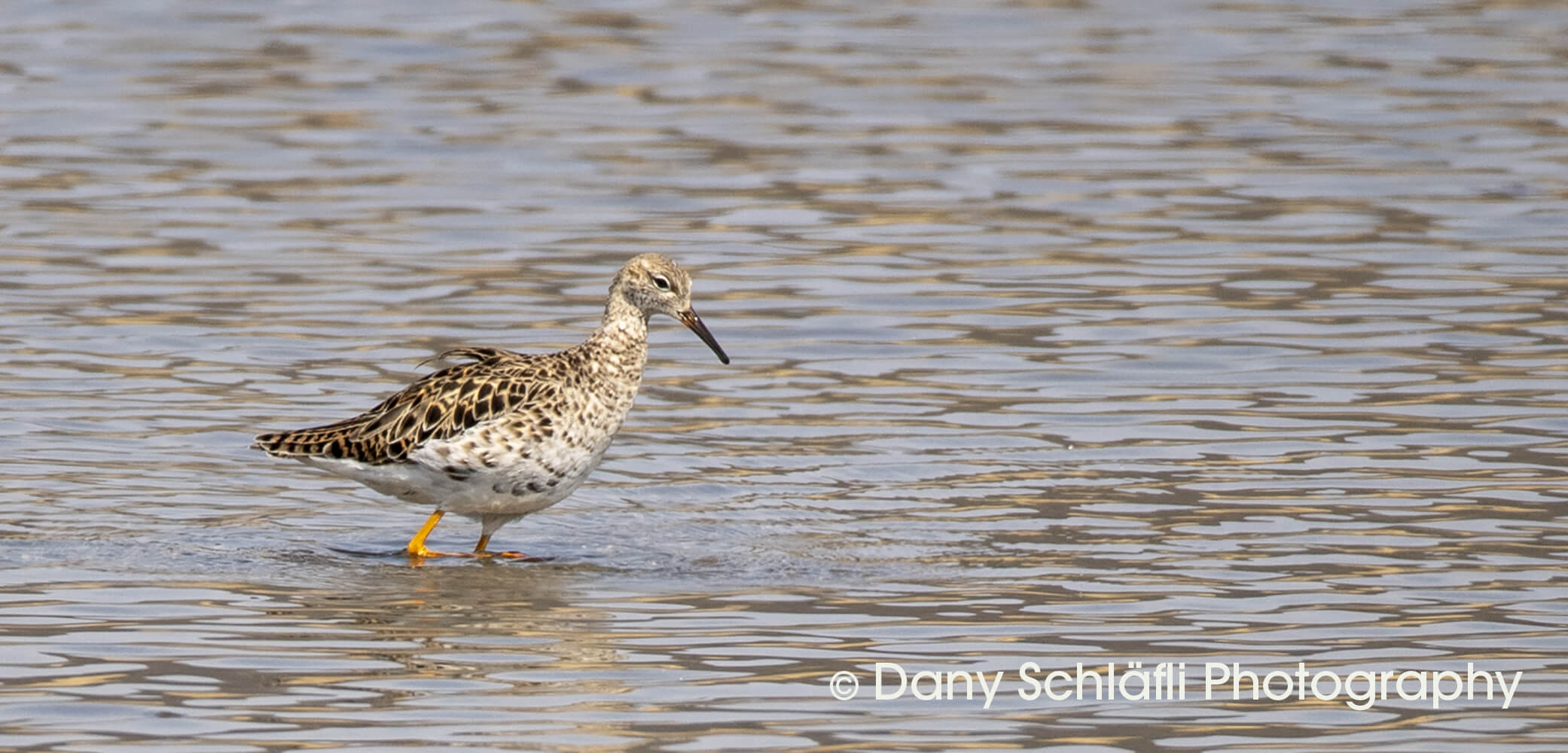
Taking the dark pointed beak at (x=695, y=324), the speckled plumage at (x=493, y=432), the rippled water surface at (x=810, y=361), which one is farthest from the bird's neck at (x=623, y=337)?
the rippled water surface at (x=810, y=361)

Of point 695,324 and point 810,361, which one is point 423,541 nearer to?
point 695,324

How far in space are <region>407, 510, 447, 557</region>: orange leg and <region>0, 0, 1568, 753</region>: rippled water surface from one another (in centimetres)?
7

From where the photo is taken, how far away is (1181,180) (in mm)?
20938

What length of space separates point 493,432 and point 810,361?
4532 mm

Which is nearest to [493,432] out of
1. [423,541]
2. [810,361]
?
[423,541]

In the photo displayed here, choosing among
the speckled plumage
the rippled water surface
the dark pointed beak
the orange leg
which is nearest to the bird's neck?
the speckled plumage

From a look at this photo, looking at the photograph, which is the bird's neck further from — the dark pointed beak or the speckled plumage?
the dark pointed beak

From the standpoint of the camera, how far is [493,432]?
Result: 1171 centimetres

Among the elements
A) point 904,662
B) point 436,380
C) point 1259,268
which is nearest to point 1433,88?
point 1259,268

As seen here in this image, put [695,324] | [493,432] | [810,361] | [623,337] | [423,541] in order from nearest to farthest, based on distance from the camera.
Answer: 1. [493,432]
2. [423,541]
3. [623,337]
4. [695,324]
5. [810,361]

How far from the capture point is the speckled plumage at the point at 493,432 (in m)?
11.7

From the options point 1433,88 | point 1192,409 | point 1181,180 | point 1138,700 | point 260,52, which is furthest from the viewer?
point 260,52

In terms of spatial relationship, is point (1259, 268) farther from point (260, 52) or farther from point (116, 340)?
point (260, 52)

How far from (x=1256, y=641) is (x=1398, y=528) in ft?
7.38
